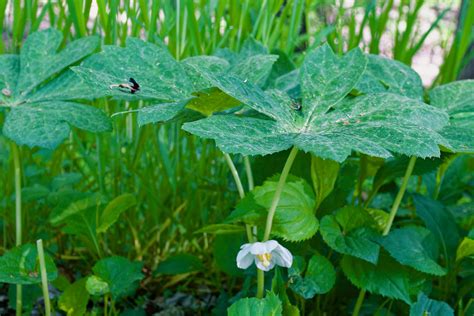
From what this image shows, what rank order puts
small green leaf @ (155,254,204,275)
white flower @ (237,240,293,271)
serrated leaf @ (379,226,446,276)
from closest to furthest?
white flower @ (237,240,293,271), serrated leaf @ (379,226,446,276), small green leaf @ (155,254,204,275)

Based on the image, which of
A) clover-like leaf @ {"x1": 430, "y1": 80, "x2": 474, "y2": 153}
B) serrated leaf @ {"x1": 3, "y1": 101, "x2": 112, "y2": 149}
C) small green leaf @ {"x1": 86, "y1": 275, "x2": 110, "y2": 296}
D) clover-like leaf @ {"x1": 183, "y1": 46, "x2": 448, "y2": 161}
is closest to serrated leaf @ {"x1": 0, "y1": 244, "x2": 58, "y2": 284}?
small green leaf @ {"x1": 86, "y1": 275, "x2": 110, "y2": 296}

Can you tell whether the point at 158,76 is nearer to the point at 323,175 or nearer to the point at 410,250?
the point at 323,175

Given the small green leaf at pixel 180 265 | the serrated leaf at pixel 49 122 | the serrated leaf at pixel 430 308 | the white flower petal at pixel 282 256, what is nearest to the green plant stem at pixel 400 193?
the serrated leaf at pixel 430 308

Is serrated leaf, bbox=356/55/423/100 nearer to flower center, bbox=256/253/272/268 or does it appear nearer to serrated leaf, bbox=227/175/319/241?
serrated leaf, bbox=227/175/319/241

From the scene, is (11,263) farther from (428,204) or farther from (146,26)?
(428,204)

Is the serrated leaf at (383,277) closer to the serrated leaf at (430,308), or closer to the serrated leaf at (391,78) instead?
the serrated leaf at (430,308)

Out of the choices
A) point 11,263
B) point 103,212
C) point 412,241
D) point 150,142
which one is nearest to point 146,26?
point 150,142

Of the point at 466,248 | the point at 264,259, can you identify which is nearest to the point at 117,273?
the point at 264,259
